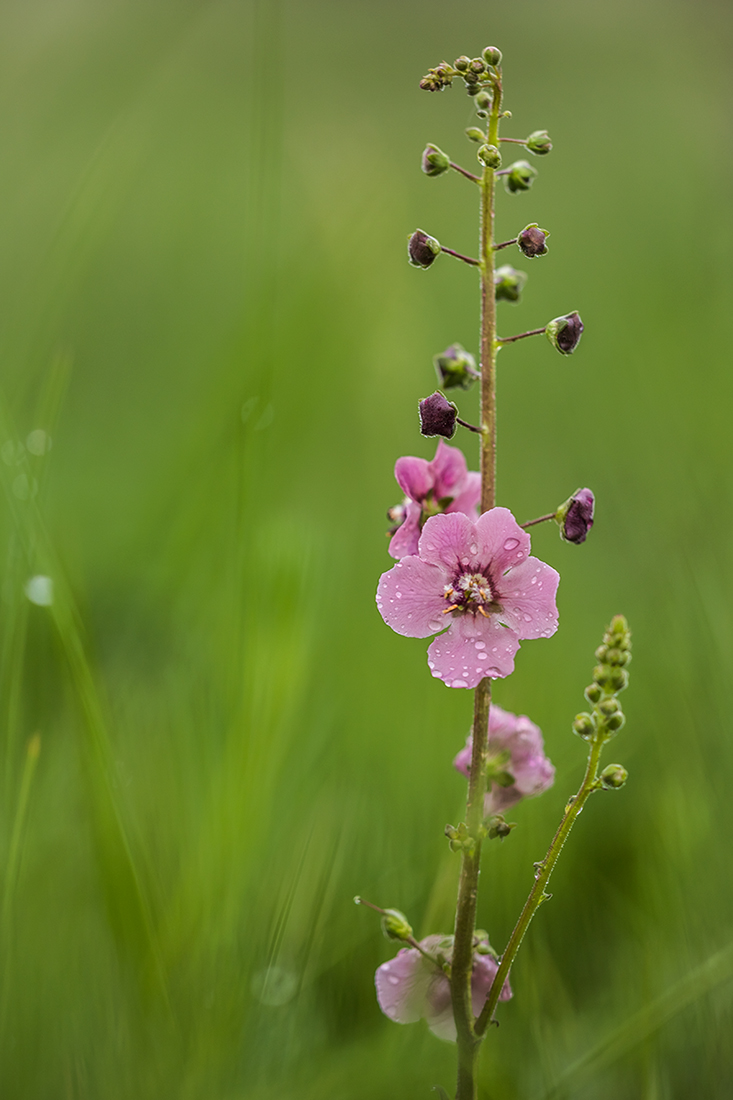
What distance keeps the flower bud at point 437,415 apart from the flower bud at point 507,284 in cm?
19

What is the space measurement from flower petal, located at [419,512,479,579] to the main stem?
0.10 ft

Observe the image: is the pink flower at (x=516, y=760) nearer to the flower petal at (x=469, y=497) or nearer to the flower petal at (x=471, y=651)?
the flower petal at (x=471, y=651)

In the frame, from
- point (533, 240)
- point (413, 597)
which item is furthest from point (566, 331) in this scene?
point (413, 597)

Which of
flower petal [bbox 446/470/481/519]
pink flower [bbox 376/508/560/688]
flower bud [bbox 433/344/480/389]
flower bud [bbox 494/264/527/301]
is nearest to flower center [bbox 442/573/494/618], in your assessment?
pink flower [bbox 376/508/560/688]

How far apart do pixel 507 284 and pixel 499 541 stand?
30 cm

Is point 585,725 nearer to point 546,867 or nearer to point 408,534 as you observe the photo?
point 546,867

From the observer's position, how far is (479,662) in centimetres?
84

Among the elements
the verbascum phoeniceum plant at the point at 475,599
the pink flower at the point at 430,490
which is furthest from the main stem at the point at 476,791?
the pink flower at the point at 430,490

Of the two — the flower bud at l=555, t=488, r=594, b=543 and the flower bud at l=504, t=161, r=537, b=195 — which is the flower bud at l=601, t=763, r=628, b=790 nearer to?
the flower bud at l=555, t=488, r=594, b=543

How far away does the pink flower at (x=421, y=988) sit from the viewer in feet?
2.80

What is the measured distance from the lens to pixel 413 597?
2.95ft

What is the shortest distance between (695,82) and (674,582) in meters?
2.59

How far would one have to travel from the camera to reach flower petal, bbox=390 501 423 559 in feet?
3.12

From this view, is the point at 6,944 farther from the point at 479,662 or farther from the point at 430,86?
the point at 430,86
